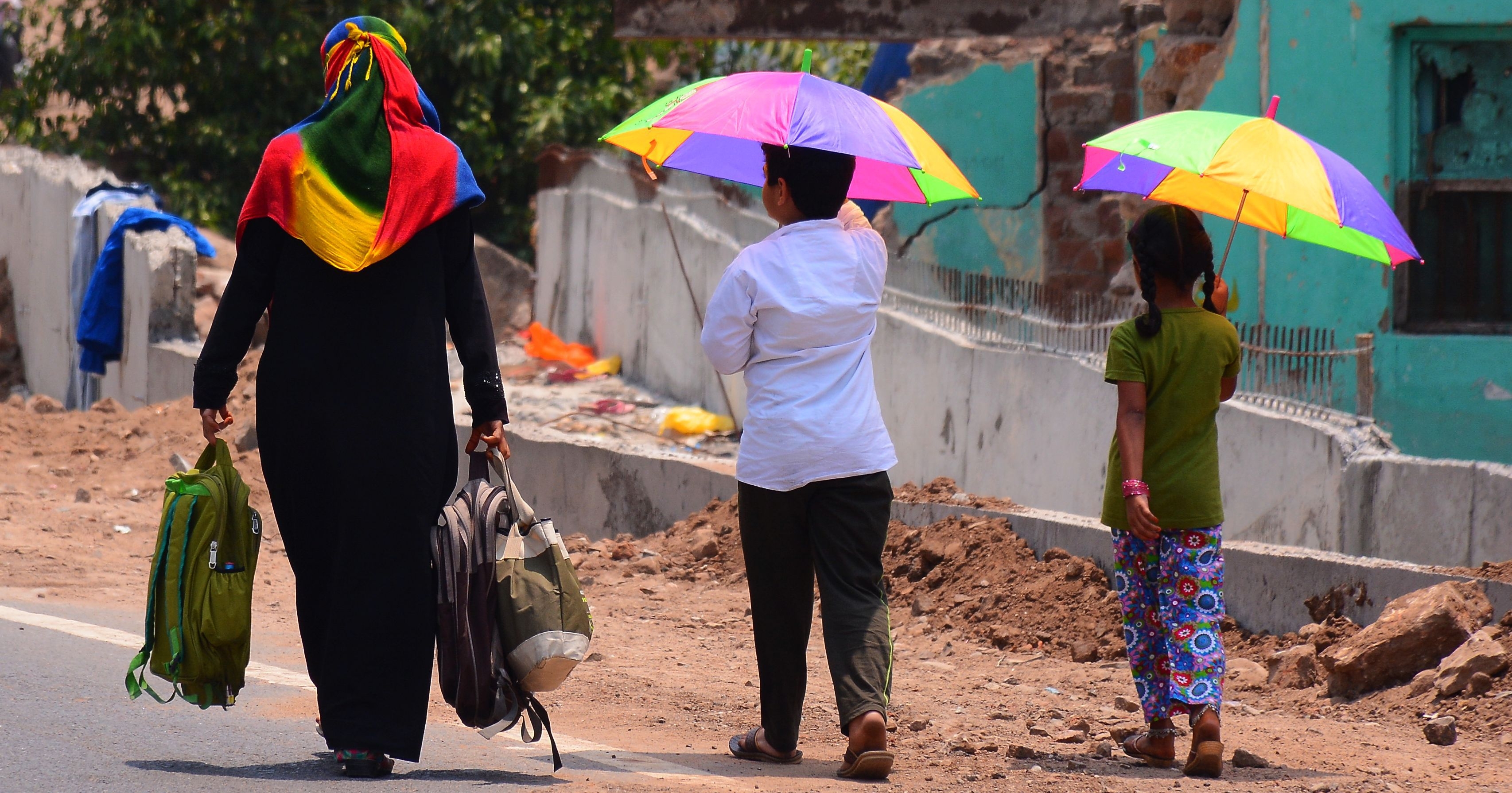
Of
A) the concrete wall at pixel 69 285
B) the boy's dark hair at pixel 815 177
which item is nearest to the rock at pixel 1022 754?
the boy's dark hair at pixel 815 177

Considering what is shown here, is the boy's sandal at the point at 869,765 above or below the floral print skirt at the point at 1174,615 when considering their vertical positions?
below

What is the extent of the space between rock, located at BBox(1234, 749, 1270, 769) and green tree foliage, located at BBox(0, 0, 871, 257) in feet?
41.2

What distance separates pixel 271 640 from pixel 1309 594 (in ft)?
12.4

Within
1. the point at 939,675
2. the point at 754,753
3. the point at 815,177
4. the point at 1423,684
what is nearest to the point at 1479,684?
the point at 1423,684

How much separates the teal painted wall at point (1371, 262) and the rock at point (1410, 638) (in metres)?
3.05

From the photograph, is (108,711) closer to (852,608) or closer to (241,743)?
(241,743)

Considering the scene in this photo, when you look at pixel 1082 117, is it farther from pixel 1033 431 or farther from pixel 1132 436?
pixel 1132 436

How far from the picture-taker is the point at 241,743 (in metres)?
4.31

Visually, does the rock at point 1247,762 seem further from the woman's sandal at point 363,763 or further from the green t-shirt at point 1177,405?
the woman's sandal at point 363,763

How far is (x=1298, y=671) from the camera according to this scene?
5.30 m

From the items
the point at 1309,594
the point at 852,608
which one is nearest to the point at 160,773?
the point at 852,608

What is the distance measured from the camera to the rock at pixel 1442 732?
461cm

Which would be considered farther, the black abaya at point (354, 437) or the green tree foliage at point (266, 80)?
the green tree foliage at point (266, 80)

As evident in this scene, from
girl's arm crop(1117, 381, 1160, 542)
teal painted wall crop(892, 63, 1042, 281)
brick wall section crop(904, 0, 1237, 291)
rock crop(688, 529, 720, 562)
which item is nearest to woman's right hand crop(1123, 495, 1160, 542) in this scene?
girl's arm crop(1117, 381, 1160, 542)
